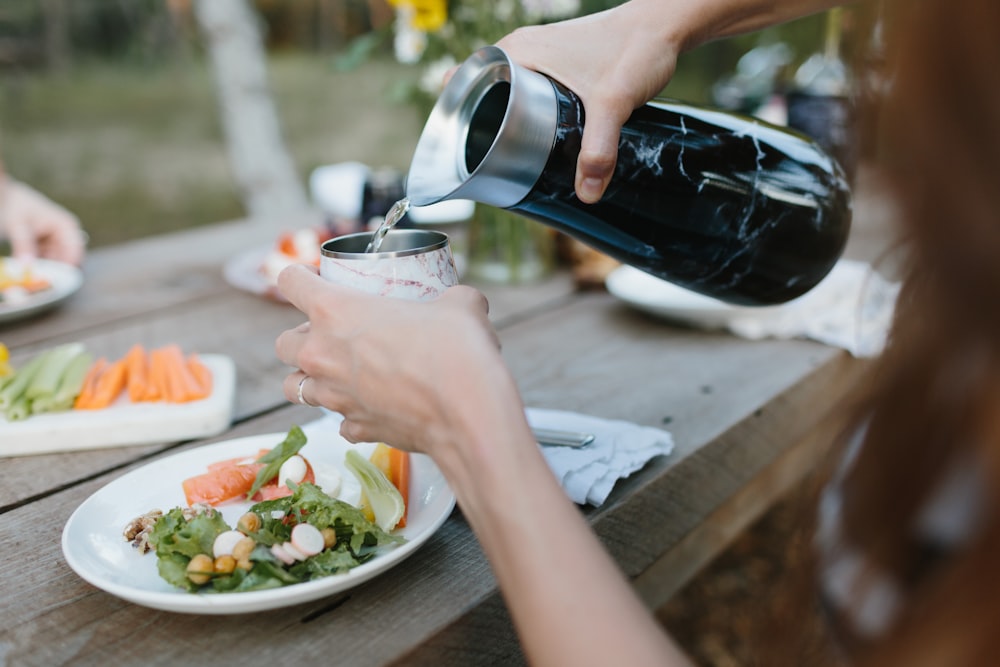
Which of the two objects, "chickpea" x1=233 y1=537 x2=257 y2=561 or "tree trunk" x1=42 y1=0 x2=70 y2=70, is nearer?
"chickpea" x1=233 y1=537 x2=257 y2=561

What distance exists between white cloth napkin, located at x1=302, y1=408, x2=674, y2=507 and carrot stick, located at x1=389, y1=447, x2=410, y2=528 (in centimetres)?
14

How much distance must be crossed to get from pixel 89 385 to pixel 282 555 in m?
0.57

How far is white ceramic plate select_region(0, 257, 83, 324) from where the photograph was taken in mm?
1479

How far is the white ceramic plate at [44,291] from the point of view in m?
1.48

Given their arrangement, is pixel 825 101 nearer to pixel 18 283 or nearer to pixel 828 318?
pixel 828 318

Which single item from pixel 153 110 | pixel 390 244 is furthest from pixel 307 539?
pixel 153 110

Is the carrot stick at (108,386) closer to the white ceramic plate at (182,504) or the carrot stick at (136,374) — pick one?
the carrot stick at (136,374)

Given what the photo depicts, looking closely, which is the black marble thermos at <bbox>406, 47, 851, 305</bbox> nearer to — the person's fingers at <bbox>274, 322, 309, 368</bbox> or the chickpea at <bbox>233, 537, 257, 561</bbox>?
the person's fingers at <bbox>274, 322, 309, 368</bbox>

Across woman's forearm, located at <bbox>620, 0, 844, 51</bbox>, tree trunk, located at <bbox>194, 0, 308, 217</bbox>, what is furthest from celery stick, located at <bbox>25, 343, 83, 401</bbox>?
tree trunk, located at <bbox>194, 0, 308, 217</bbox>

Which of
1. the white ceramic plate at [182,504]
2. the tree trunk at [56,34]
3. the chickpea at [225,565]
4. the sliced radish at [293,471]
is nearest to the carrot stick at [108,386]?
the white ceramic plate at [182,504]

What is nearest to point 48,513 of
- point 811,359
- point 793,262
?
point 793,262

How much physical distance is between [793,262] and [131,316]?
3.82 ft

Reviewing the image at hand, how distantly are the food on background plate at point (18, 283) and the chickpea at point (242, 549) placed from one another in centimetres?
106

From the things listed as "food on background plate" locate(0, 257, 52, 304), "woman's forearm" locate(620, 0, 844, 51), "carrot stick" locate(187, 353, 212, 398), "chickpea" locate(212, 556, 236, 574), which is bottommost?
"food on background plate" locate(0, 257, 52, 304)
